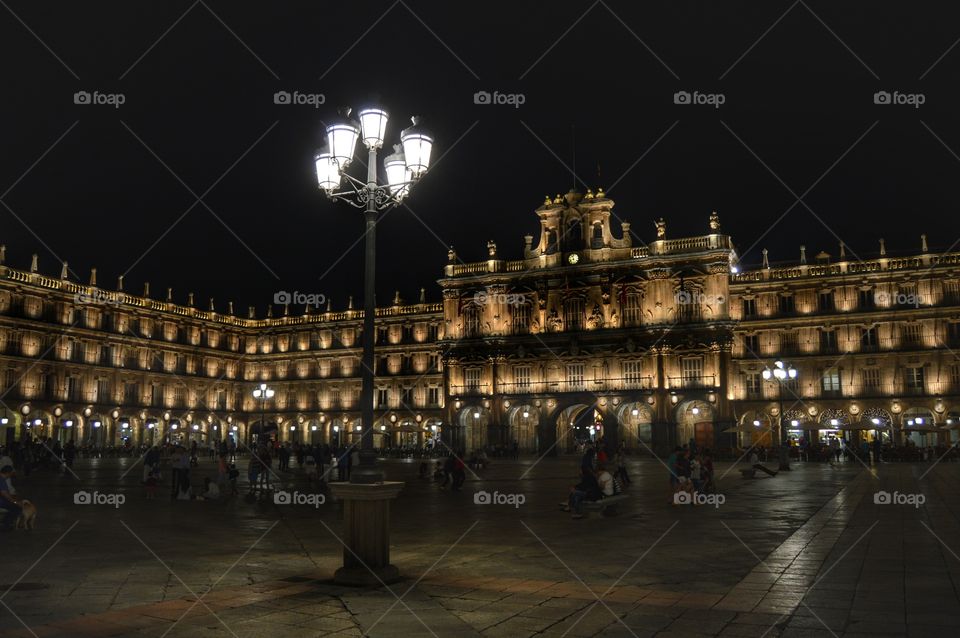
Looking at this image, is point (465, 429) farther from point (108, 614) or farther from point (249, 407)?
point (108, 614)

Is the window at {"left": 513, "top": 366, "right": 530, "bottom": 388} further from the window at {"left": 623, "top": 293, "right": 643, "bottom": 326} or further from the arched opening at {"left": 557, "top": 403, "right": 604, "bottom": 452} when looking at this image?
the window at {"left": 623, "top": 293, "right": 643, "bottom": 326}

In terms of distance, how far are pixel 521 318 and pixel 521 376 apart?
433 cm

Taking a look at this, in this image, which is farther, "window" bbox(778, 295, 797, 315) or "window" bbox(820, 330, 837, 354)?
"window" bbox(778, 295, 797, 315)

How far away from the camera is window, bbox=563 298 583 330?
58.6 meters

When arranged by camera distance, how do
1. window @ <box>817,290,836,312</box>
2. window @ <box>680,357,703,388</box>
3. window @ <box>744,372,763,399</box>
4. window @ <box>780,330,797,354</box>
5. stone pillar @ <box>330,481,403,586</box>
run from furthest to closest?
window @ <box>780,330,797,354</box> → window @ <box>744,372,763,399</box> → window @ <box>817,290,836,312</box> → window @ <box>680,357,703,388</box> → stone pillar @ <box>330,481,403,586</box>

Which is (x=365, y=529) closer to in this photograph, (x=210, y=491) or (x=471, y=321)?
(x=210, y=491)

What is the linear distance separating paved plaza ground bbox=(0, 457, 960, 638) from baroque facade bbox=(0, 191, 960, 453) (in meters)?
33.4

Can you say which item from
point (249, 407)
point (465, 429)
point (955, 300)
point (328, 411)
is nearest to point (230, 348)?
point (249, 407)

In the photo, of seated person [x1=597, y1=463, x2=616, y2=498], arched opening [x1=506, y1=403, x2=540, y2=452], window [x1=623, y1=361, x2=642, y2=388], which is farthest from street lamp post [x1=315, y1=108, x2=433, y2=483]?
arched opening [x1=506, y1=403, x2=540, y2=452]

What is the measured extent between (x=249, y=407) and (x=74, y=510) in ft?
202

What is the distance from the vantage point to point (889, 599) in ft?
28.2

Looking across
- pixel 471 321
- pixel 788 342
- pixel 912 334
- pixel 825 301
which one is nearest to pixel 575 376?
pixel 471 321

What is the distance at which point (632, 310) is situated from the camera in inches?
2260

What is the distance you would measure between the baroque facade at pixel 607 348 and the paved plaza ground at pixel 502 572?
33412 millimetres
